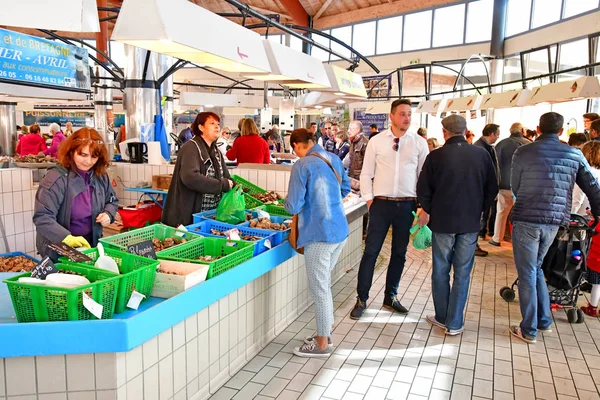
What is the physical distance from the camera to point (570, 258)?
456cm

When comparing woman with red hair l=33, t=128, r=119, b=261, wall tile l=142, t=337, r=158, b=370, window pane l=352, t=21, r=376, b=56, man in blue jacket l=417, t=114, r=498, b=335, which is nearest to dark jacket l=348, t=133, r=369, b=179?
man in blue jacket l=417, t=114, r=498, b=335

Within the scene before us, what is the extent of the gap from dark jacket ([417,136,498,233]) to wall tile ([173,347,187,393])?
232 cm

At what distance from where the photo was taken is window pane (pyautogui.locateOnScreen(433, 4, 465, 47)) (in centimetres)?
1495

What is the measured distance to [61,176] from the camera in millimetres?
3285

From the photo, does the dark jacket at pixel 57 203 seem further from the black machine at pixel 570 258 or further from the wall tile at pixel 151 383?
the black machine at pixel 570 258

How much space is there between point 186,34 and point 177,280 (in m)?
1.41

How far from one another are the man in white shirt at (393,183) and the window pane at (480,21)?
11095 millimetres

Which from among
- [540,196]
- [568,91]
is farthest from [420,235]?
[568,91]

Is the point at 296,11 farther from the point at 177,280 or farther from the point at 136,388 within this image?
the point at 136,388

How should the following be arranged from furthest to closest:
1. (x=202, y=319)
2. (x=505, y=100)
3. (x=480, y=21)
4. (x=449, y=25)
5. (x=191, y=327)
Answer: (x=449, y=25)
(x=480, y=21)
(x=505, y=100)
(x=202, y=319)
(x=191, y=327)

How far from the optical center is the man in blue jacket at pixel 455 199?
4102mm

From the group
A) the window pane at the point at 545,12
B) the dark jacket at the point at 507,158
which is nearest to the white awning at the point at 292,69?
the dark jacket at the point at 507,158

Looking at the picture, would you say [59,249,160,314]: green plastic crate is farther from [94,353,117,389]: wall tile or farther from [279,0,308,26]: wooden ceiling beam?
[279,0,308,26]: wooden ceiling beam

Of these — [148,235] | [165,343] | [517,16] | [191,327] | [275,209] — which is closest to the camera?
[165,343]
